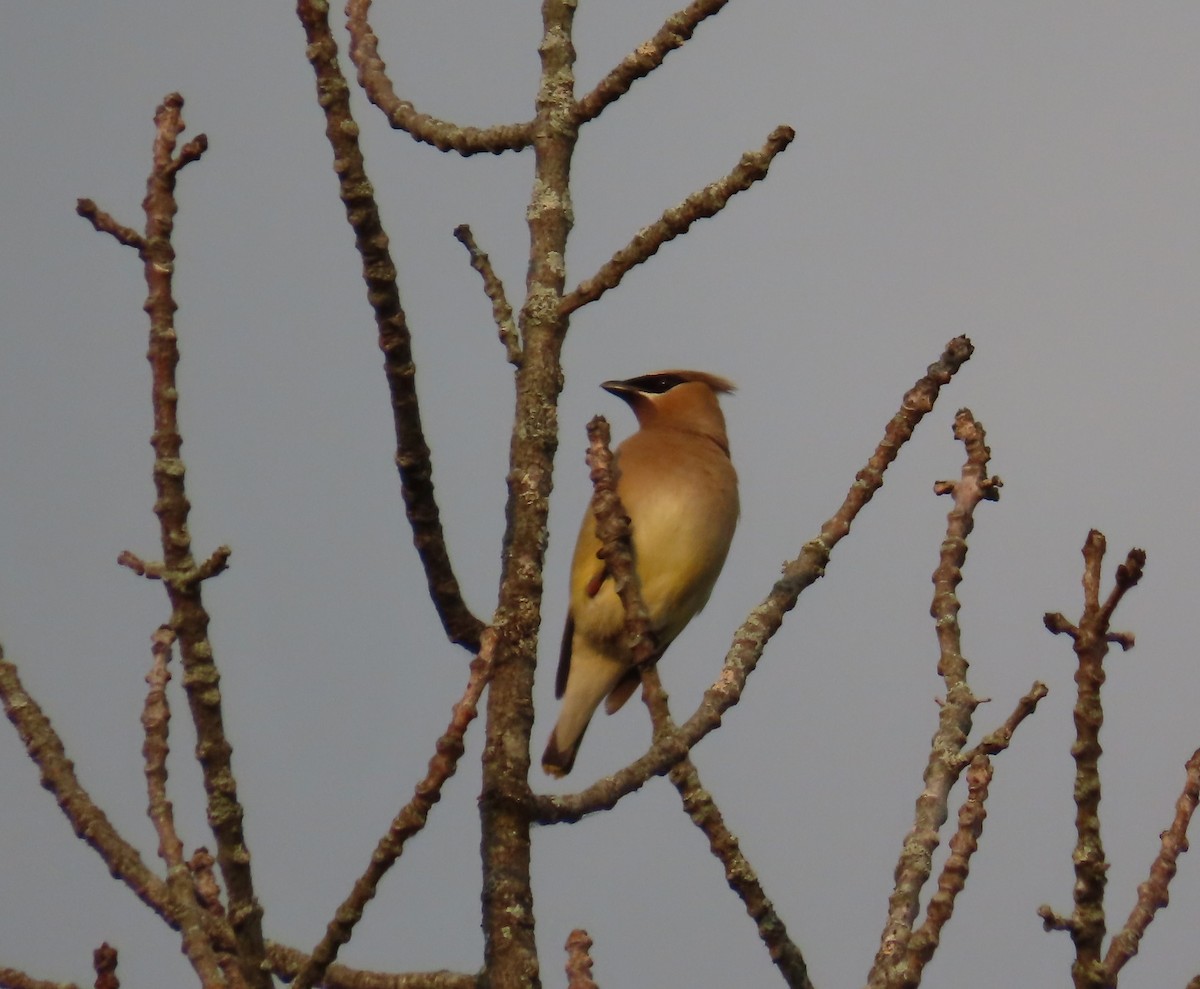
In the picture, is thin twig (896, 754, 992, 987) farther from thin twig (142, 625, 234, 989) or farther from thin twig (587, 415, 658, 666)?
thin twig (142, 625, 234, 989)

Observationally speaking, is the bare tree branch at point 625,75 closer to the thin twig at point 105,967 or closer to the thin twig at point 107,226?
the thin twig at point 107,226

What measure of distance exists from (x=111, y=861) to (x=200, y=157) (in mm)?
983

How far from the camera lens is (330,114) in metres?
2.87

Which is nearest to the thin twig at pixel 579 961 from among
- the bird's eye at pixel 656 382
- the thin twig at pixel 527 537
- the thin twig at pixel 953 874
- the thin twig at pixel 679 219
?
the thin twig at pixel 527 537

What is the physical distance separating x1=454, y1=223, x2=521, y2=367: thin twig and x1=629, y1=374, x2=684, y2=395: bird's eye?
96.5 inches

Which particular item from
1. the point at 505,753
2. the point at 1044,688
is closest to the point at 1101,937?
the point at 1044,688

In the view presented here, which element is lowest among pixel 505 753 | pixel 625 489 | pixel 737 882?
pixel 737 882

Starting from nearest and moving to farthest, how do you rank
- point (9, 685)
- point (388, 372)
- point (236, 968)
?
point (236, 968), point (9, 685), point (388, 372)

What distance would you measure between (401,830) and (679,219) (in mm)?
1203

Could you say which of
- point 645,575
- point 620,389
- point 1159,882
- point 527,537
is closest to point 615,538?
point 527,537

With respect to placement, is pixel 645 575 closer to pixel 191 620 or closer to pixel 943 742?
pixel 943 742

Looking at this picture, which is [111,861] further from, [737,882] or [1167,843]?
[1167,843]

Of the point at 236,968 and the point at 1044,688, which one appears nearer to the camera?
the point at 236,968

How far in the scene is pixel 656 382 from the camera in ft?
20.6
